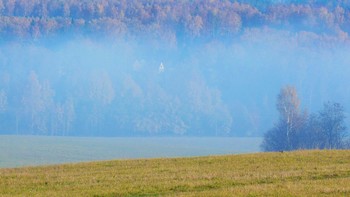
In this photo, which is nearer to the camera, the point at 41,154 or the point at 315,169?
the point at 315,169

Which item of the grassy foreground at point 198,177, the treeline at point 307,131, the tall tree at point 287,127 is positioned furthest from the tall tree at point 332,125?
the grassy foreground at point 198,177

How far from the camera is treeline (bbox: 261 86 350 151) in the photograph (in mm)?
95312

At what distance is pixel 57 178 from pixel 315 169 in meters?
11.1

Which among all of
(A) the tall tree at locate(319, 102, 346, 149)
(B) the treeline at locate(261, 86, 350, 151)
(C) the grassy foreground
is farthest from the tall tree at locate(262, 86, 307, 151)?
(C) the grassy foreground

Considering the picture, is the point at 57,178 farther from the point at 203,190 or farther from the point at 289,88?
the point at 289,88

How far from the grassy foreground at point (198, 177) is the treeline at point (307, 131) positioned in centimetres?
5777

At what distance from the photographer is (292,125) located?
102125mm

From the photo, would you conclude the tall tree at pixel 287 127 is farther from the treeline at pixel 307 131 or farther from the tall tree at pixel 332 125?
the tall tree at pixel 332 125

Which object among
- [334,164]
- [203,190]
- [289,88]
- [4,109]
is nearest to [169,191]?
[203,190]

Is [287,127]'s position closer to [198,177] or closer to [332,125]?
[332,125]

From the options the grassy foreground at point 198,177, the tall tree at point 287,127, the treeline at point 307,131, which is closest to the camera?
the grassy foreground at point 198,177

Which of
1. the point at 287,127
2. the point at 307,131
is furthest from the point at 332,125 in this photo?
the point at 287,127

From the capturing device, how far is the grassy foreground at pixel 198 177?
23734 mm

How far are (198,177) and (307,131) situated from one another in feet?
245
